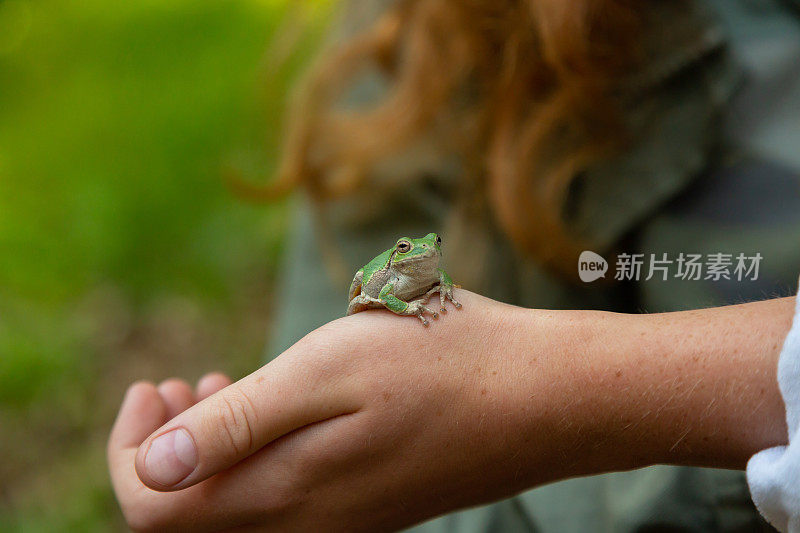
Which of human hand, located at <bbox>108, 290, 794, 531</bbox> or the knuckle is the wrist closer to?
human hand, located at <bbox>108, 290, 794, 531</bbox>

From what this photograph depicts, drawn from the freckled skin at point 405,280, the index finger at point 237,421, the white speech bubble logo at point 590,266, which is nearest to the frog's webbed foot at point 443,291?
the freckled skin at point 405,280

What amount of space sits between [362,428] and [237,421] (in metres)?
0.35

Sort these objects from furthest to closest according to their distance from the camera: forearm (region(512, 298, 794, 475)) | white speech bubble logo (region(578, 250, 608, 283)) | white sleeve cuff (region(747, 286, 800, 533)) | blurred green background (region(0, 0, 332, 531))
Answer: blurred green background (region(0, 0, 332, 531)) < white speech bubble logo (region(578, 250, 608, 283)) < forearm (region(512, 298, 794, 475)) < white sleeve cuff (region(747, 286, 800, 533))

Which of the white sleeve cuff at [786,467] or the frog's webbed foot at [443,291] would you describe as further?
the frog's webbed foot at [443,291]

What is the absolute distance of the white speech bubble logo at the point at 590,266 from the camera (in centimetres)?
256

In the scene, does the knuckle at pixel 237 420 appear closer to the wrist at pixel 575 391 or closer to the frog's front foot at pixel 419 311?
the frog's front foot at pixel 419 311

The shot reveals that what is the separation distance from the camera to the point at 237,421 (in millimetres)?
1677

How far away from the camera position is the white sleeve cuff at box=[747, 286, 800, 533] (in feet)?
4.70

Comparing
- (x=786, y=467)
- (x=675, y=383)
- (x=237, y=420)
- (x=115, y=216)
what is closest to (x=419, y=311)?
(x=237, y=420)

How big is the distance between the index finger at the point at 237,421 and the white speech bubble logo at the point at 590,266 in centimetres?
128

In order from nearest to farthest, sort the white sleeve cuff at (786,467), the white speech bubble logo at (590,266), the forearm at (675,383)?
the white sleeve cuff at (786,467) → the forearm at (675,383) → the white speech bubble logo at (590,266)

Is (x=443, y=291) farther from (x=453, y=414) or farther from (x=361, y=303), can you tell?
(x=453, y=414)

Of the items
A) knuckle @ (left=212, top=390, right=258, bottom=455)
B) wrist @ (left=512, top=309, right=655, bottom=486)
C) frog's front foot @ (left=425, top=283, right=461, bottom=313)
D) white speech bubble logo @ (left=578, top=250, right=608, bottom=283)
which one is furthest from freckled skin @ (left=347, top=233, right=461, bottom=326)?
white speech bubble logo @ (left=578, top=250, right=608, bottom=283)

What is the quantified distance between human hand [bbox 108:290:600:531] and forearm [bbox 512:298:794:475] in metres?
0.08
